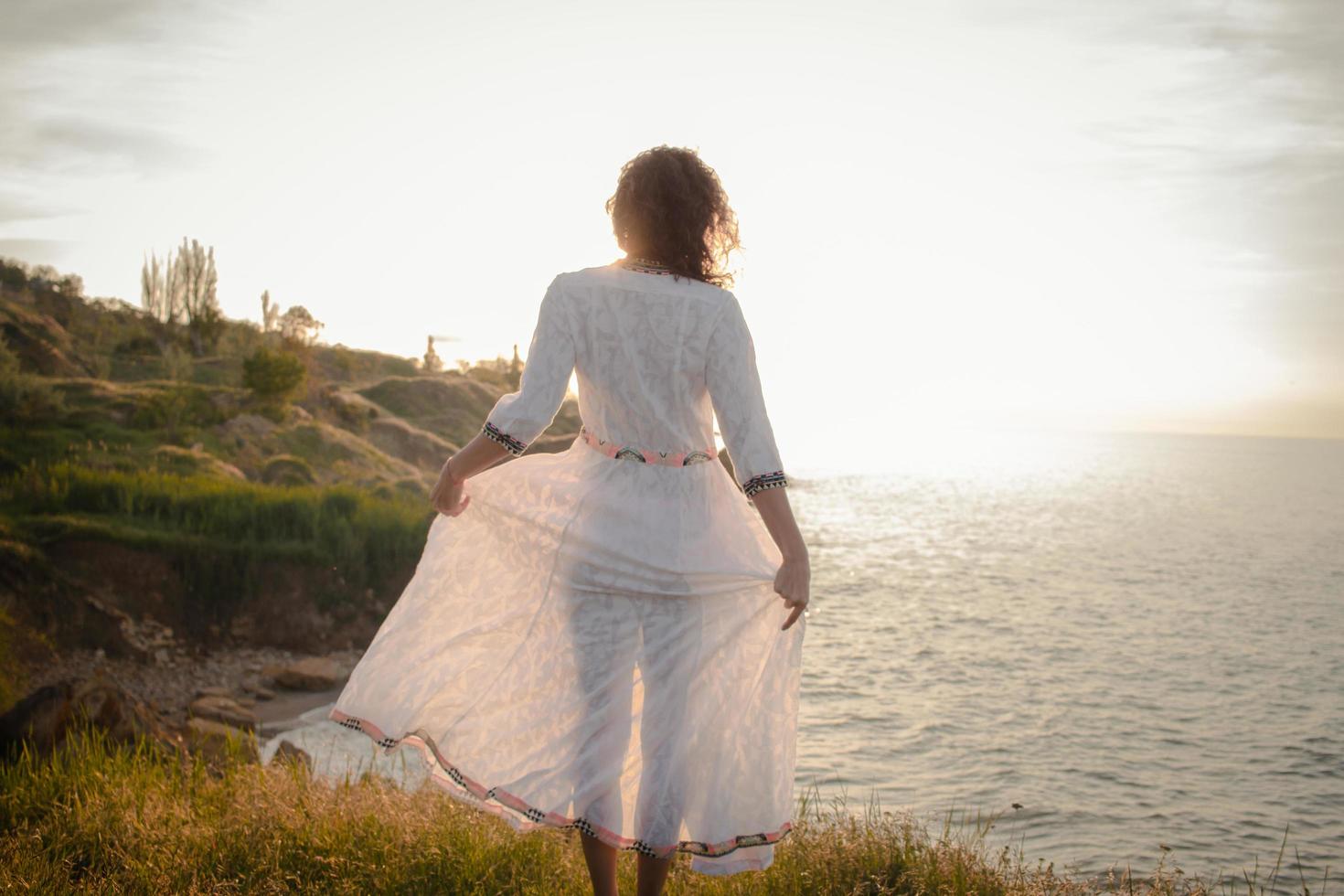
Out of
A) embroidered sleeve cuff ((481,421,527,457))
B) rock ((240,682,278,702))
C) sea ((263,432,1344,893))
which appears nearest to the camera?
embroidered sleeve cuff ((481,421,527,457))

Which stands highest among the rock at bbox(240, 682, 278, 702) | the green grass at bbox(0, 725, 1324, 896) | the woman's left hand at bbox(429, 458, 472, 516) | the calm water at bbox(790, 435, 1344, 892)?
the woman's left hand at bbox(429, 458, 472, 516)

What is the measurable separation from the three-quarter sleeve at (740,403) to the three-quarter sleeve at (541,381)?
1.50 feet

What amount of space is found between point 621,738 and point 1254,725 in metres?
14.6

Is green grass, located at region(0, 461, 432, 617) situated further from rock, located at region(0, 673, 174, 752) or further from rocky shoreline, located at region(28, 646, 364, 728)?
rock, located at region(0, 673, 174, 752)

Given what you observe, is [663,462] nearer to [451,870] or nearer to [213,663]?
[451,870]

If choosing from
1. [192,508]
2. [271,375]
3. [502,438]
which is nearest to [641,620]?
[502,438]

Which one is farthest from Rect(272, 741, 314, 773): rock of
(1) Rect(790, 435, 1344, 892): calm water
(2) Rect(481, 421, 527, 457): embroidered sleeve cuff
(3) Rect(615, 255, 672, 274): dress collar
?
(1) Rect(790, 435, 1344, 892): calm water

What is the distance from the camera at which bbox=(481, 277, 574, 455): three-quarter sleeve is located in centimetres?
298

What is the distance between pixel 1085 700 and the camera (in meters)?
15.1

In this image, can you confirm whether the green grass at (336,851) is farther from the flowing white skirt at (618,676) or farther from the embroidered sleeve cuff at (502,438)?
the embroidered sleeve cuff at (502,438)

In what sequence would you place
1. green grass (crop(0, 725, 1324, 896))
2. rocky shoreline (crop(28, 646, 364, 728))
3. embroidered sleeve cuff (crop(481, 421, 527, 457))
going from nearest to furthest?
embroidered sleeve cuff (crop(481, 421, 527, 457)), green grass (crop(0, 725, 1324, 896)), rocky shoreline (crop(28, 646, 364, 728))

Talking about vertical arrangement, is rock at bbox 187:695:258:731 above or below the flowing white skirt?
below

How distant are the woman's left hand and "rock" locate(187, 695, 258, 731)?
6.63 metres

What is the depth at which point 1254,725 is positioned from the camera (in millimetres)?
14367
